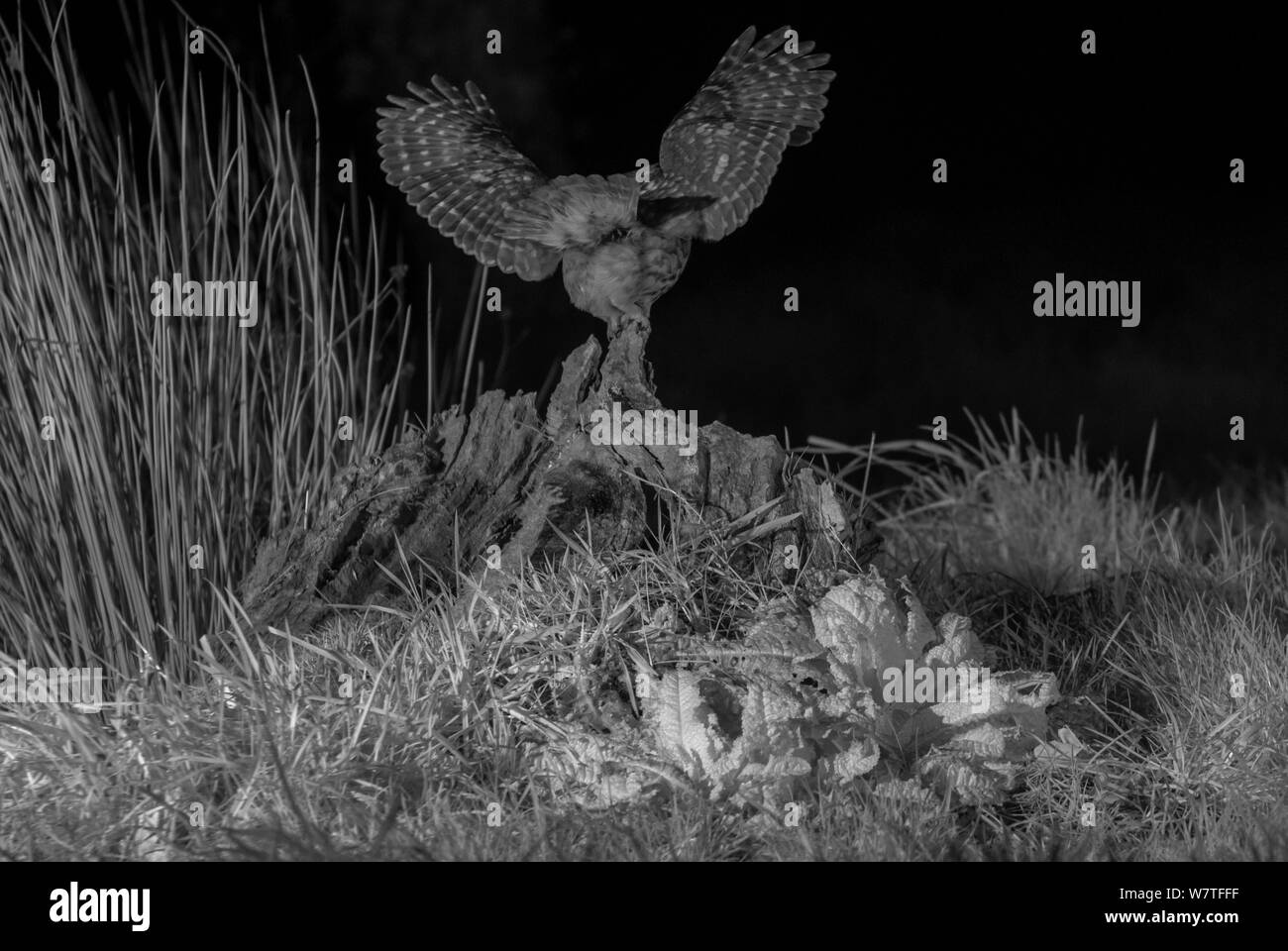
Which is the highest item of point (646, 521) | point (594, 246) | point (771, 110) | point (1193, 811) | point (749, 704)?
point (771, 110)

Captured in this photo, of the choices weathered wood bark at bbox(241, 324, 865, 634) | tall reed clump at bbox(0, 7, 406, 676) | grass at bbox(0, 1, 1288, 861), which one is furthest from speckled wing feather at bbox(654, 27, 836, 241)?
tall reed clump at bbox(0, 7, 406, 676)

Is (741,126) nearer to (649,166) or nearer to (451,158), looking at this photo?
(649,166)

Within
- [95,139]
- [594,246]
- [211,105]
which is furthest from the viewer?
[211,105]

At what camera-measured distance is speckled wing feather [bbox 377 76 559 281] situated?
8.98ft

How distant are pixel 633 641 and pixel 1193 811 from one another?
1021 mm

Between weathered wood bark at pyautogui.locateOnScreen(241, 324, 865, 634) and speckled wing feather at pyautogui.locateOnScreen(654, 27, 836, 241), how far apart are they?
0.30 m

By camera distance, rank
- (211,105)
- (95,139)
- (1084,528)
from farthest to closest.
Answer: (1084,528)
(211,105)
(95,139)

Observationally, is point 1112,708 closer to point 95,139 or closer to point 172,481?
point 172,481

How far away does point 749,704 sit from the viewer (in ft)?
7.52

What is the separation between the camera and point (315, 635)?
2.59 metres

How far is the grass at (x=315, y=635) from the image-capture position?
87.0 inches

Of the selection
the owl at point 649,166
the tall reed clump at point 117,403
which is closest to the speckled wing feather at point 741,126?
the owl at point 649,166

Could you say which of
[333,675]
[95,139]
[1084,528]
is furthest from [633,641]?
[1084,528]

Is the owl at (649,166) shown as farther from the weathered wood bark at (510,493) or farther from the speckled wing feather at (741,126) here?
the weathered wood bark at (510,493)
